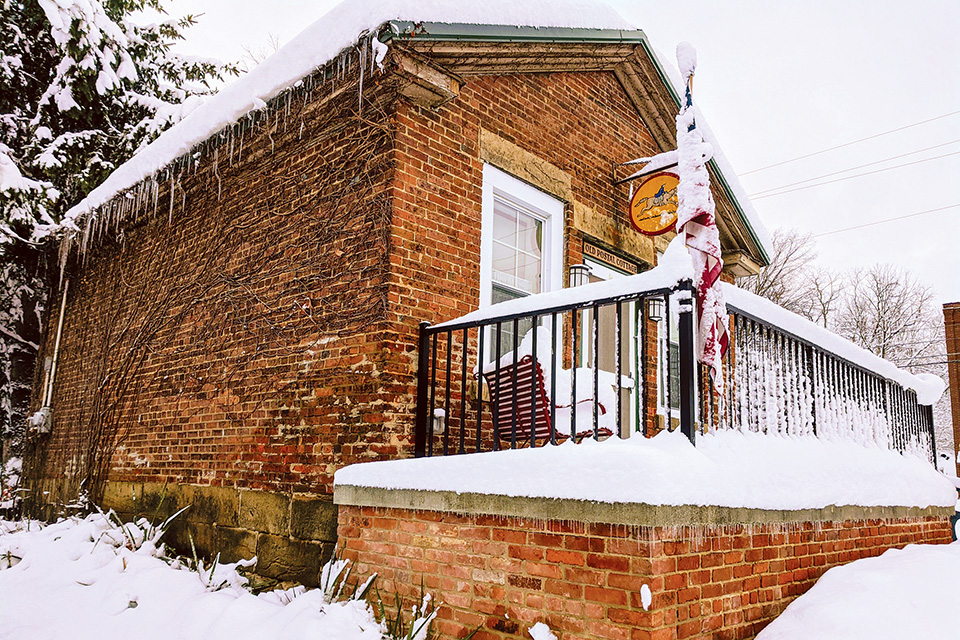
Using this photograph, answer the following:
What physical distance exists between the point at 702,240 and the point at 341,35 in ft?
10.3

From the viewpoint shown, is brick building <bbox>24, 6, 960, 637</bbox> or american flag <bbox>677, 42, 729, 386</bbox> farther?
brick building <bbox>24, 6, 960, 637</bbox>

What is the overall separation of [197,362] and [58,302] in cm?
453

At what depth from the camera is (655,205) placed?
7.03 meters

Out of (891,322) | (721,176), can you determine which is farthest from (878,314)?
(721,176)

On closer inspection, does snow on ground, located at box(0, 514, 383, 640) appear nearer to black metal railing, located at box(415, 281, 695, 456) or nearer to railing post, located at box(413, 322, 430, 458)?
railing post, located at box(413, 322, 430, 458)

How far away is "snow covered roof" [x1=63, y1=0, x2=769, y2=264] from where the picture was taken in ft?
16.6

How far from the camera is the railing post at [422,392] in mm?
4773

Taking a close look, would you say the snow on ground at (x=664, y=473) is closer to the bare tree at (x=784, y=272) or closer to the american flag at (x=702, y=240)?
the american flag at (x=702, y=240)

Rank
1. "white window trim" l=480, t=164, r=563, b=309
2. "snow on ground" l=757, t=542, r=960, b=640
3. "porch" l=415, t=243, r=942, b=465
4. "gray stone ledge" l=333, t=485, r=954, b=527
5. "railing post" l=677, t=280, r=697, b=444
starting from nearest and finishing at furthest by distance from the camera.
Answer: "gray stone ledge" l=333, t=485, r=954, b=527 < "snow on ground" l=757, t=542, r=960, b=640 < "railing post" l=677, t=280, r=697, b=444 < "porch" l=415, t=243, r=942, b=465 < "white window trim" l=480, t=164, r=563, b=309

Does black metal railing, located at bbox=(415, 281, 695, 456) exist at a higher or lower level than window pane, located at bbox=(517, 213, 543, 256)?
lower

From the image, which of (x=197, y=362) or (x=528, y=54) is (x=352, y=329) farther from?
(x=528, y=54)

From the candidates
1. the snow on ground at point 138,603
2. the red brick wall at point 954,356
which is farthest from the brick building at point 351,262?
the red brick wall at point 954,356

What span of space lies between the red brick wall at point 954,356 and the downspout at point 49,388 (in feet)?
76.1

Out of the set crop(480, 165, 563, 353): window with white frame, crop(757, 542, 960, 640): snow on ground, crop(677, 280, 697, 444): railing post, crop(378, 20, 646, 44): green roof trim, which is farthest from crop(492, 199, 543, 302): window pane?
crop(757, 542, 960, 640): snow on ground
